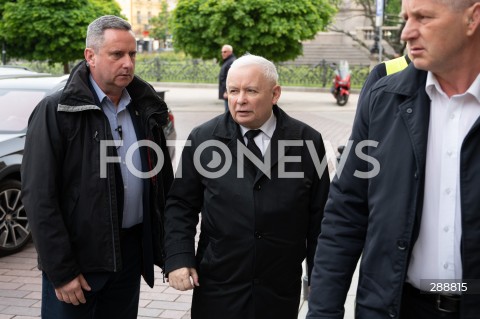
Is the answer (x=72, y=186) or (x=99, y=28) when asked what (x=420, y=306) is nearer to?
(x=72, y=186)

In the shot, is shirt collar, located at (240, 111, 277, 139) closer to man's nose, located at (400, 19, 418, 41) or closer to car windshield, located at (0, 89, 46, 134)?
man's nose, located at (400, 19, 418, 41)

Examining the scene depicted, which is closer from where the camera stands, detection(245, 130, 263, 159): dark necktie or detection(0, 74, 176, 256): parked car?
detection(245, 130, 263, 159): dark necktie

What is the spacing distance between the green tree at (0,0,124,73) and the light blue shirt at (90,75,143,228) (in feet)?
55.4

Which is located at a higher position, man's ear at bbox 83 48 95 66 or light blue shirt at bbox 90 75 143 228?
man's ear at bbox 83 48 95 66

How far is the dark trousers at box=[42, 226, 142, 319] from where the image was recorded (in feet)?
10.4

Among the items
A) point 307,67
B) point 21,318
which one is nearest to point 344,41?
point 307,67

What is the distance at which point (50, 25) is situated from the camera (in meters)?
19.6

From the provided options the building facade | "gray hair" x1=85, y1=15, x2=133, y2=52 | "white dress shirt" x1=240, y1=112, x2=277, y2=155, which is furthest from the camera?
the building facade

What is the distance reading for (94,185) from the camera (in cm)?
310

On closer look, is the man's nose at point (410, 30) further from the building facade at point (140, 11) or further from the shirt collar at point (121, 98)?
the building facade at point (140, 11)

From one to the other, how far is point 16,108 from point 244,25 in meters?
15.0

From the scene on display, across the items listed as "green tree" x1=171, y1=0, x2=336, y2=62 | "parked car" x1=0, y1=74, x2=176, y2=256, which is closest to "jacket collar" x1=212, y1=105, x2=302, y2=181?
"parked car" x1=0, y1=74, x2=176, y2=256

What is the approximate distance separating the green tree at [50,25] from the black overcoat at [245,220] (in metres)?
17.3

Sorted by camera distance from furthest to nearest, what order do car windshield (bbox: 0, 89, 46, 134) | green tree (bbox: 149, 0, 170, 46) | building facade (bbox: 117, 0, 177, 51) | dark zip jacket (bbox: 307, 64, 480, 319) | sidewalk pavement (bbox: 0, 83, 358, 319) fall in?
1. building facade (bbox: 117, 0, 177, 51)
2. green tree (bbox: 149, 0, 170, 46)
3. car windshield (bbox: 0, 89, 46, 134)
4. sidewalk pavement (bbox: 0, 83, 358, 319)
5. dark zip jacket (bbox: 307, 64, 480, 319)
